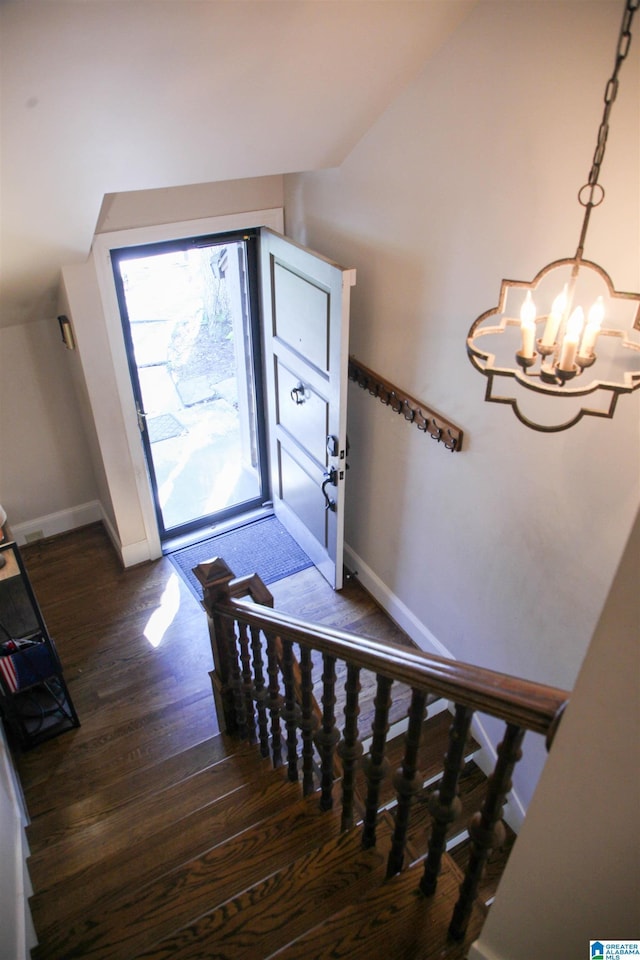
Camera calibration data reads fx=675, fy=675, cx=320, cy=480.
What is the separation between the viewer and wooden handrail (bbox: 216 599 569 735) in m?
1.11

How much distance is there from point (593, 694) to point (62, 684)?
102 inches

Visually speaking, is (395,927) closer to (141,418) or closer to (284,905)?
(284,905)

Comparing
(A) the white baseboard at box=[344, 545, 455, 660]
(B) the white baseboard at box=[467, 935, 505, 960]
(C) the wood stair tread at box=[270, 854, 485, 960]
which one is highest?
(B) the white baseboard at box=[467, 935, 505, 960]

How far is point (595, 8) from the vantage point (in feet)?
6.21

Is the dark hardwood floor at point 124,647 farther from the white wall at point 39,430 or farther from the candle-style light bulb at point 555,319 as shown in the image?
the candle-style light bulb at point 555,319

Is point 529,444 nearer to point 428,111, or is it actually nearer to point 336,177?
point 428,111

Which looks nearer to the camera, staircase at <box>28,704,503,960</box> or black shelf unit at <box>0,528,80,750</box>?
staircase at <box>28,704,503,960</box>

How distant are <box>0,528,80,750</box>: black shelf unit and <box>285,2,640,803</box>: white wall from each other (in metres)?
1.78

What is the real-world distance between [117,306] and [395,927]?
9.74ft

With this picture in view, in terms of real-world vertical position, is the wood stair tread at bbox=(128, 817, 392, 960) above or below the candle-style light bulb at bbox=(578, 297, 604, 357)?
below

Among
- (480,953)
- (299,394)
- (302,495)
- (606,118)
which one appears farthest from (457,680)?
(302,495)

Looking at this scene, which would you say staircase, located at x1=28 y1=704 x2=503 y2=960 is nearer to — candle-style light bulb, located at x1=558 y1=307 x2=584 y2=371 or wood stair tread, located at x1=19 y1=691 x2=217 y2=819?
wood stair tread, located at x1=19 y1=691 x2=217 y2=819

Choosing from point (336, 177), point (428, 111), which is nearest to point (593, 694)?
point (428, 111)

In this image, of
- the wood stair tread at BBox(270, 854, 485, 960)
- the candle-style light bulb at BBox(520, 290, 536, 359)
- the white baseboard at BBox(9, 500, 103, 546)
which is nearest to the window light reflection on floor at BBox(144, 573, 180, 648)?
the white baseboard at BBox(9, 500, 103, 546)
